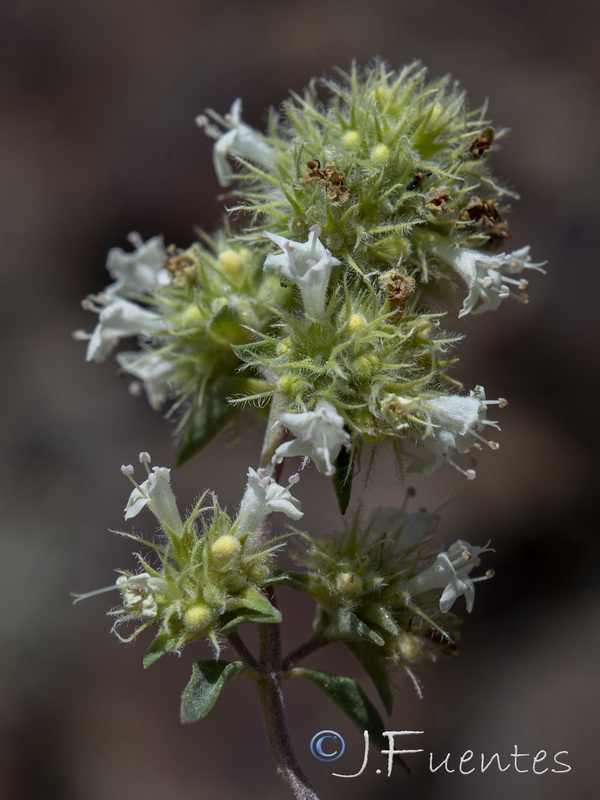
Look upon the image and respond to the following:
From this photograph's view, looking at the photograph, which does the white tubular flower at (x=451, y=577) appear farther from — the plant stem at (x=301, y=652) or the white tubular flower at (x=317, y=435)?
the white tubular flower at (x=317, y=435)

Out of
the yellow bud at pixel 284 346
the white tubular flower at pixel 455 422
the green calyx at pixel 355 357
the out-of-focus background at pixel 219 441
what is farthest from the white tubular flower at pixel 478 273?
the out-of-focus background at pixel 219 441

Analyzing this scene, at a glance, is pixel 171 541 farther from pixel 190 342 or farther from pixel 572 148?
pixel 572 148

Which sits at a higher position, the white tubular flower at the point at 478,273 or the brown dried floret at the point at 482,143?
the brown dried floret at the point at 482,143

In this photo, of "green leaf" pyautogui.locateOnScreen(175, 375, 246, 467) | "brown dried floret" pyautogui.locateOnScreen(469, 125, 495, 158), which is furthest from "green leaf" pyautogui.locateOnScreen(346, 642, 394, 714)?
"brown dried floret" pyautogui.locateOnScreen(469, 125, 495, 158)

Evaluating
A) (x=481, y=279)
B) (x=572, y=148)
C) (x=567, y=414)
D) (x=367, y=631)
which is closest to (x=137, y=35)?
(x=572, y=148)

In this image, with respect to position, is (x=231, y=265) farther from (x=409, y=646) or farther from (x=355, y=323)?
(x=409, y=646)

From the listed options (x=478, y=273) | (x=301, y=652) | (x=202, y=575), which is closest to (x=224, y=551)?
(x=202, y=575)
